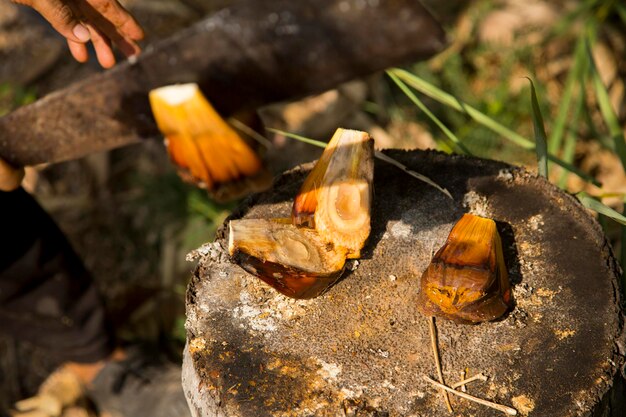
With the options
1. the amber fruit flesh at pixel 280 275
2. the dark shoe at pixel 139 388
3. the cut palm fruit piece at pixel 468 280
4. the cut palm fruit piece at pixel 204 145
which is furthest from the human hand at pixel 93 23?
the dark shoe at pixel 139 388

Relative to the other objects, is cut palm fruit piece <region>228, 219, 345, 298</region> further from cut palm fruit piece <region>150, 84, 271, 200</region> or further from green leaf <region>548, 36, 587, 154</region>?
green leaf <region>548, 36, 587, 154</region>

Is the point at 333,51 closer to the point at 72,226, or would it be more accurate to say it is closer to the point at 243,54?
the point at 243,54

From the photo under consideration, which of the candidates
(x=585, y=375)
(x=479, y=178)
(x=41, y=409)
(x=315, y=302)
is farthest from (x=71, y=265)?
(x=585, y=375)

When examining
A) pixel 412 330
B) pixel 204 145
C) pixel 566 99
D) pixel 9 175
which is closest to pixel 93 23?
pixel 9 175

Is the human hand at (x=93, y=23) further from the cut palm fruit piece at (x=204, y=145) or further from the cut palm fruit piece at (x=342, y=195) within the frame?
the cut palm fruit piece at (x=342, y=195)

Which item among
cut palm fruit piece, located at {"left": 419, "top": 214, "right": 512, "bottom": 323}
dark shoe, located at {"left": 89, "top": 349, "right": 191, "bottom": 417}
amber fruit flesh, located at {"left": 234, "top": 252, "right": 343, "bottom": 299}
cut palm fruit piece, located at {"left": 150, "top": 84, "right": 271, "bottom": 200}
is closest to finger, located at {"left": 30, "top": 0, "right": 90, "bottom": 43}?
cut palm fruit piece, located at {"left": 150, "top": 84, "right": 271, "bottom": 200}

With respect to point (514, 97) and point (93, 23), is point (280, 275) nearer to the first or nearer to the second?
point (93, 23)
